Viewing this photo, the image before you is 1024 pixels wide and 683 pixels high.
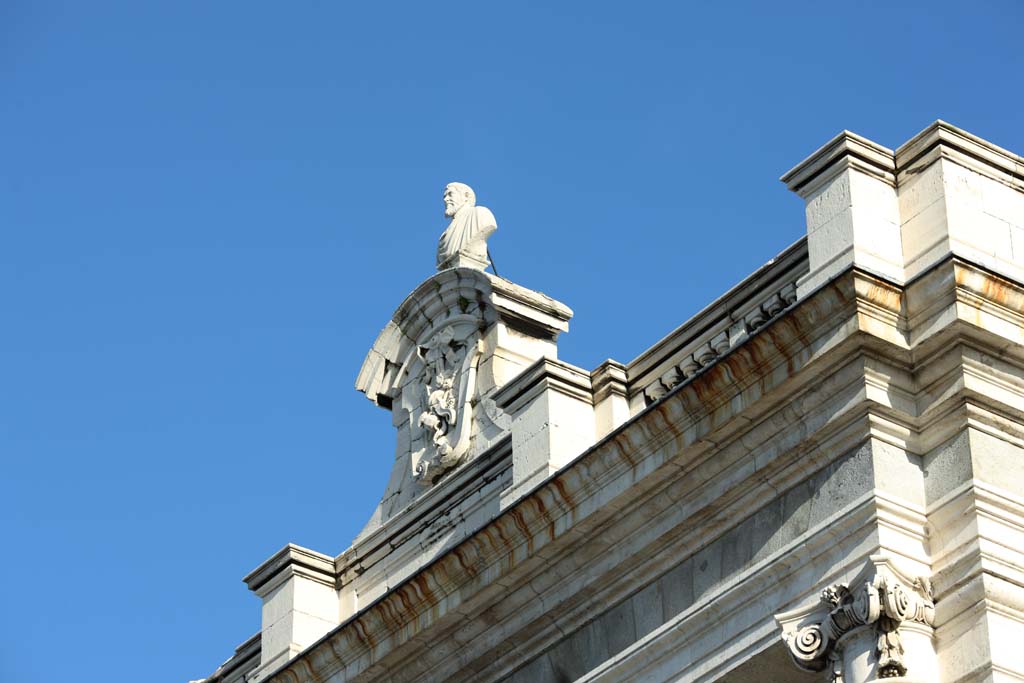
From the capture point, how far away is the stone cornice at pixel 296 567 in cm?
3531

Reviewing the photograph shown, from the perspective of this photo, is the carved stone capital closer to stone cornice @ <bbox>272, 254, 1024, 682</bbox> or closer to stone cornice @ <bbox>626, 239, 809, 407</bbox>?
stone cornice @ <bbox>272, 254, 1024, 682</bbox>

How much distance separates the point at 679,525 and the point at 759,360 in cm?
200

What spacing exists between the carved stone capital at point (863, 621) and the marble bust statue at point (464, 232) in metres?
10.2

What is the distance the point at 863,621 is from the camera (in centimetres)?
2650

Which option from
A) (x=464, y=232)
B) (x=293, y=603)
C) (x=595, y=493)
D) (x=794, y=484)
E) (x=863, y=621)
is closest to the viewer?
(x=863, y=621)

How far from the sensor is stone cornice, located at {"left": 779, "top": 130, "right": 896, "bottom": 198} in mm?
29031

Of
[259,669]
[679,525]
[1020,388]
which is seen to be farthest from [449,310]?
[1020,388]

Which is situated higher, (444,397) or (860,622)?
(444,397)

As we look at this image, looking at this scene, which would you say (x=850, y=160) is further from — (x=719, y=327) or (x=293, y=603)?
(x=293, y=603)

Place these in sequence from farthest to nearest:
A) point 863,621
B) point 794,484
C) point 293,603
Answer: point 293,603, point 794,484, point 863,621

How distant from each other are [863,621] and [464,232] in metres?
11.9

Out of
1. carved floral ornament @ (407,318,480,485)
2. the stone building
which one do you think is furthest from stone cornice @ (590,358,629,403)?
carved floral ornament @ (407,318,480,485)

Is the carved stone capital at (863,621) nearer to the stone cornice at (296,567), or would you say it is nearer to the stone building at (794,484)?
the stone building at (794,484)

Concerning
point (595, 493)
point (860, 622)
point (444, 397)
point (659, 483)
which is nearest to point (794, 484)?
point (659, 483)
